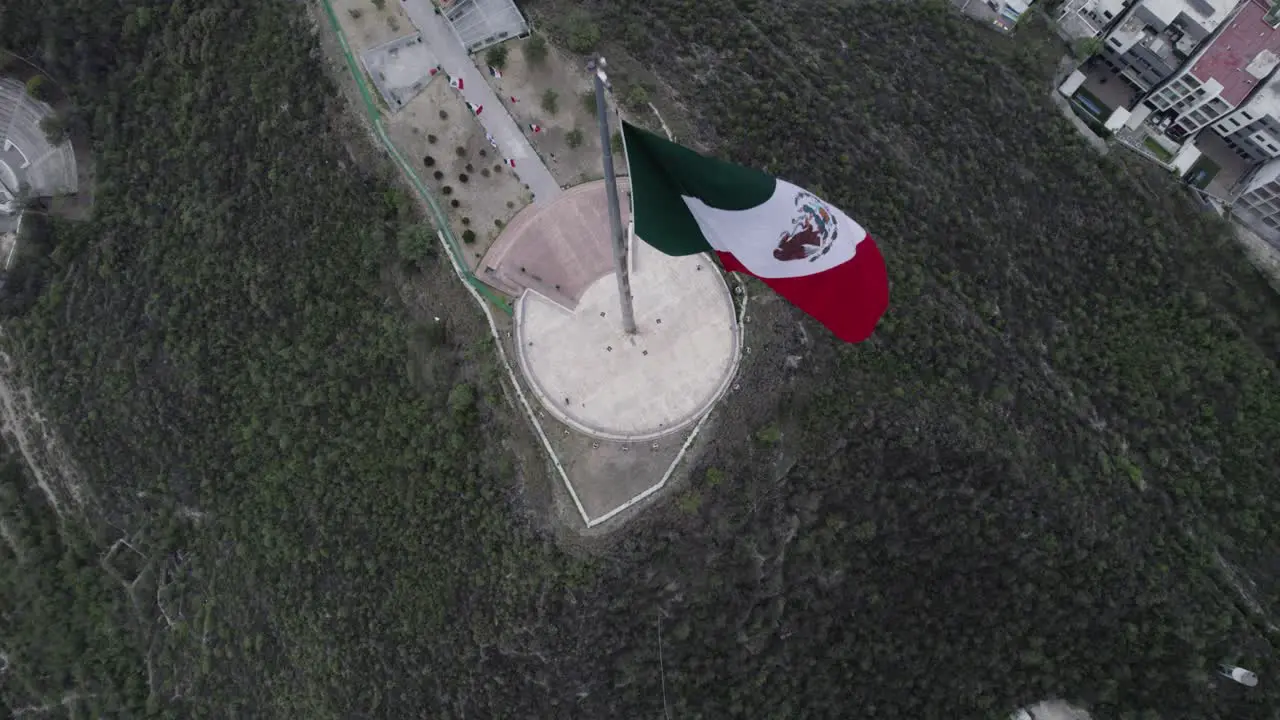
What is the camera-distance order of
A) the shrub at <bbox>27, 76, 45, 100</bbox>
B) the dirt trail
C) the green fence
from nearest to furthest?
the green fence
the dirt trail
the shrub at <bbox>27, 76, 45, 100</bbox>

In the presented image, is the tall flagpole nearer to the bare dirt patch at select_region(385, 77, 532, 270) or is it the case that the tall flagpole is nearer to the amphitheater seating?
the bare dirt patch at select_region(385, 77, 532, 270)

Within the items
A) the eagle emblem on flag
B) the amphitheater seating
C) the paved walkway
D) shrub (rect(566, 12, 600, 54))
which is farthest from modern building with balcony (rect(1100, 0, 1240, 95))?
the amphitheater seating

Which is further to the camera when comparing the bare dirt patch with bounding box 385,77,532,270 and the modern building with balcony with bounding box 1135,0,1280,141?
the modern building with balcony with bounding box 1135,0,1280,141

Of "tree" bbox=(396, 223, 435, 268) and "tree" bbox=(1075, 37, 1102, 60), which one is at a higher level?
"tree" bbox=(1075, 37, 1102, 60)

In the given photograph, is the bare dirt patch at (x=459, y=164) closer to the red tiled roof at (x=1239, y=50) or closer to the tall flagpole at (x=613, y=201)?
the tall flagpole at (x=613, y=201)

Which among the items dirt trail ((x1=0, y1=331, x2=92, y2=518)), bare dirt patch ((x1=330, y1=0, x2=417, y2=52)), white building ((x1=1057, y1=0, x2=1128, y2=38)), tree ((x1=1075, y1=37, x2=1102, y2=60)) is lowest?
dirt trail ((x1=0, y1=331, x2=92, y2=518))

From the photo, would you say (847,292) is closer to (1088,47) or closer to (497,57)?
(497,57)

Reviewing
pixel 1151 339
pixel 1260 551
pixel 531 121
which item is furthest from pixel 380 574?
pixel 1260 551
